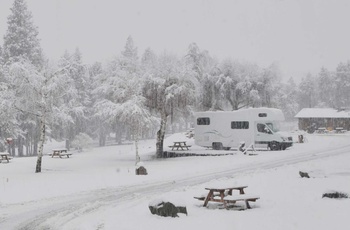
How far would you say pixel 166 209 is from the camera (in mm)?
11055

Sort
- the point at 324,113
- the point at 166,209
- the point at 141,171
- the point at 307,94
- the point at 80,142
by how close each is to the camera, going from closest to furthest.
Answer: the point at 166,209 → the point at 141,171 → the point at 80,142 → the point at 324,113 → the point at 307,94

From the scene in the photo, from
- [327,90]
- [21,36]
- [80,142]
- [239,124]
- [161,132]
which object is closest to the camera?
[161,132]

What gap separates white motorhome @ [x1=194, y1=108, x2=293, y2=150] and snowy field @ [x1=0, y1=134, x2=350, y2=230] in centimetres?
899

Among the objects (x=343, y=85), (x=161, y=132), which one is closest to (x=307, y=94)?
(x=343, y=85)

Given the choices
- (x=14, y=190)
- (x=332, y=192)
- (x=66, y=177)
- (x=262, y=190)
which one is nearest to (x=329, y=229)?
(x=332, y=192)

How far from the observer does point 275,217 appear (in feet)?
34.6

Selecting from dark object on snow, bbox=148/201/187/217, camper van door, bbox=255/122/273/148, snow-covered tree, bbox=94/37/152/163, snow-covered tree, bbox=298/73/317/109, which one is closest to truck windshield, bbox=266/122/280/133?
camper van door, bbox=255/122/273/148

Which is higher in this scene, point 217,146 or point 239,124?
point 239,124

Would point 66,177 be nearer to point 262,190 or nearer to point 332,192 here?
point 262,190

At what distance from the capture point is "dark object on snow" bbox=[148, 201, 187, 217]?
36.1ft

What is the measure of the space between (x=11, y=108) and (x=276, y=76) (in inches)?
1308

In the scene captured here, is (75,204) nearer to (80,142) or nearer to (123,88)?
(123,88)

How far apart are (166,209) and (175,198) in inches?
15.6

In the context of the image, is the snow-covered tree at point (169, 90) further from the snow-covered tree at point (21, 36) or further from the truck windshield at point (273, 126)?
the snow-covered tree at point (21, 36)
